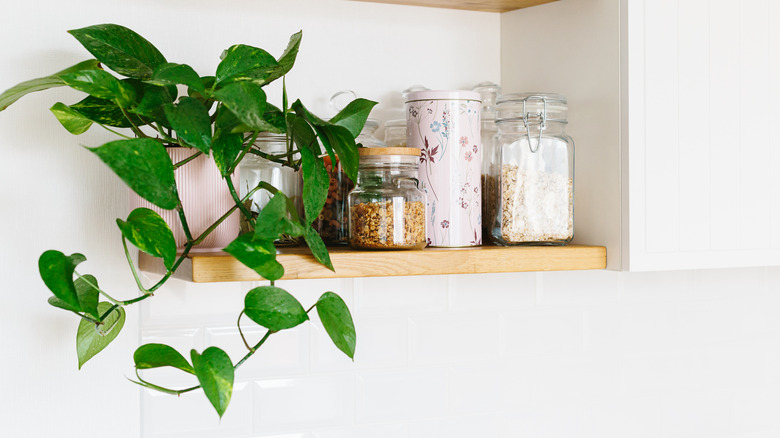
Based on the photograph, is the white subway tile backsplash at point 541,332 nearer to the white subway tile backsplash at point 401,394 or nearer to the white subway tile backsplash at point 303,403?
the white subway tile backsplash at point 401,394

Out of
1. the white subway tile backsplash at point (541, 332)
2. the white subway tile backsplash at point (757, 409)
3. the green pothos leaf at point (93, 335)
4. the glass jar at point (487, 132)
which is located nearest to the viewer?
the green pothos leaf at point (93, 335)

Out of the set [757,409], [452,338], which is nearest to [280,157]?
[452,338]

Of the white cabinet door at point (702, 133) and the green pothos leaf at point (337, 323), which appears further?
the white cabinet door at point (702, 133)

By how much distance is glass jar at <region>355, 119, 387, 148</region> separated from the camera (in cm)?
111

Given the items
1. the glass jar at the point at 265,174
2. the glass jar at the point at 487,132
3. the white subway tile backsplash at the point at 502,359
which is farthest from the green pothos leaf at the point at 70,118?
the glass jar at the point at 487,132

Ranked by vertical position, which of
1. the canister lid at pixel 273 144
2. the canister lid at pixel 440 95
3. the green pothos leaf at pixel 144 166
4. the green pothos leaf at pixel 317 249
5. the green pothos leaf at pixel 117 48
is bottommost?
the green pothos leaf at pixel 317 249

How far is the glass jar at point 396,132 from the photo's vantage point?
115cm

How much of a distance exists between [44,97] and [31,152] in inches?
3.1

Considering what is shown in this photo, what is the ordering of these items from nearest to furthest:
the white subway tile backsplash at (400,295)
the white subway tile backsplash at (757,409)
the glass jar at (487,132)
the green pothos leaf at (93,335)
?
the green pothos leaf at (93,335)
the glass jar at (487,132)
the white subway tile backsplash at (400,295)
the white subway tile backsplash at (757,409)

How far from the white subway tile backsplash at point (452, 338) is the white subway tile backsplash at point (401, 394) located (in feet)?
0.09

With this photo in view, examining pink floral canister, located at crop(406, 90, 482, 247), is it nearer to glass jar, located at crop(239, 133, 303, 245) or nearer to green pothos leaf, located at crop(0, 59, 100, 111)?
glass jar, located at crop(239, 133, 303, 245)

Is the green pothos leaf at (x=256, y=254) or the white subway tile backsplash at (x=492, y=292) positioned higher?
the green pothos leaf at (x=256, y=254)

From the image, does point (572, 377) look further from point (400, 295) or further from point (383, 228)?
point (383, 228)

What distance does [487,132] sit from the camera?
3.82 feet
